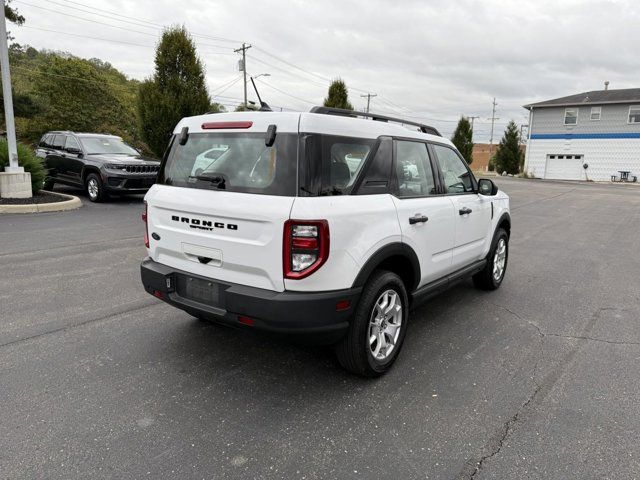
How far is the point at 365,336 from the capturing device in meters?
3.21

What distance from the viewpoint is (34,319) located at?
4.34 meters

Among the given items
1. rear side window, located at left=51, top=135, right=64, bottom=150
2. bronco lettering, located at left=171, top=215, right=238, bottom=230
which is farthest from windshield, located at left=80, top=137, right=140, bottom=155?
bronco lettering, located at left=171, top=215, right=238, bottom=230

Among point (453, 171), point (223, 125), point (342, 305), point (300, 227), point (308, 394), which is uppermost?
point (223, 125)

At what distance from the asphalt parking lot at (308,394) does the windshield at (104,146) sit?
8.24 m

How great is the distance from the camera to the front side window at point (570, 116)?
37.1 m

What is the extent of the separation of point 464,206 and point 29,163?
11.7 metres

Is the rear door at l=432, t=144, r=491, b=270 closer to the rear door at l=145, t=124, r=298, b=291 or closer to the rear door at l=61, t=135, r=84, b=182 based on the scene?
the rear door at l=145, t=124, r=298, b=291

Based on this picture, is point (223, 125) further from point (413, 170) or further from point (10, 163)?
point (10, 163)

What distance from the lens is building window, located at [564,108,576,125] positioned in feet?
122

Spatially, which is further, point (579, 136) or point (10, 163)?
point (579, 136)

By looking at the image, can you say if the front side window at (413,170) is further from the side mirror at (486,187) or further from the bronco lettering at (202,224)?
the bronco lettering at (202,224)

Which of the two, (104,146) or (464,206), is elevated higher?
(104,146)

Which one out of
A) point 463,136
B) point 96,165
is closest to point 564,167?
point 463,136

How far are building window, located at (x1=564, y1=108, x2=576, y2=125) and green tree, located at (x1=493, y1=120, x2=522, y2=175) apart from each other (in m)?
5.42
